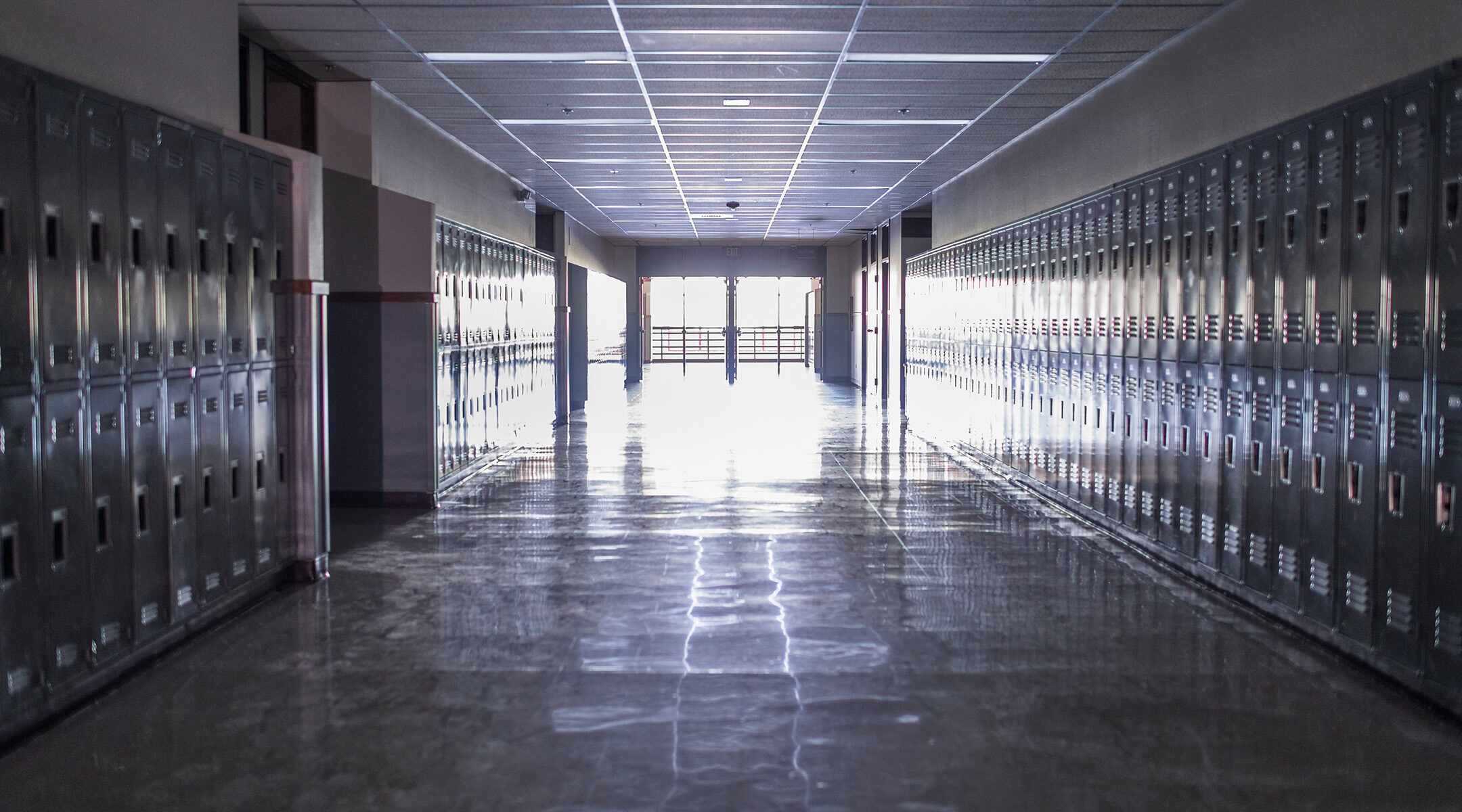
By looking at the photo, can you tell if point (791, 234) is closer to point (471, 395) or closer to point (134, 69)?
point (471, 395)

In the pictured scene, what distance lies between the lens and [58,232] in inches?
142

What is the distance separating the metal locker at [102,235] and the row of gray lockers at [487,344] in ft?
13.8

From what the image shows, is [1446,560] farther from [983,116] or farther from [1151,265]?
[983,116]

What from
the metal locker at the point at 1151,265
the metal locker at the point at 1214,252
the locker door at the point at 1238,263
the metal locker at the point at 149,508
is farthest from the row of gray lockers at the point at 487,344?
the locker door at the point at 1238,263

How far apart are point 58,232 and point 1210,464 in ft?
16.4

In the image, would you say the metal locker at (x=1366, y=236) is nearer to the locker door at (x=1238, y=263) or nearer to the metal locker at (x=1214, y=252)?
the locker door at (x=1238, y=263)

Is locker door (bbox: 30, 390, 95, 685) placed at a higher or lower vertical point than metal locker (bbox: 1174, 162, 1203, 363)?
lower

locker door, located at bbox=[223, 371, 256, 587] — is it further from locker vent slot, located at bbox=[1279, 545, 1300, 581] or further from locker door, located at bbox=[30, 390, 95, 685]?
locker vent slot, located at bbox=[1279, 545, 1300, 581]

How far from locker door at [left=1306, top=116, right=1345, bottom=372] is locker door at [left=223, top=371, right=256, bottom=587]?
4.58 metres

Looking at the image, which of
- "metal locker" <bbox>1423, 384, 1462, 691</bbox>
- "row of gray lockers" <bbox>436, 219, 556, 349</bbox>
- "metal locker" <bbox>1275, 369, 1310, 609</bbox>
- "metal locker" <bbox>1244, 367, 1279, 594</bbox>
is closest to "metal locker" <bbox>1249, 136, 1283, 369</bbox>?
"metal locker" <bbox>1244, 367, 1279, 594</bbox>

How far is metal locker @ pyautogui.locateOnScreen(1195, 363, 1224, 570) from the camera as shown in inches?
212

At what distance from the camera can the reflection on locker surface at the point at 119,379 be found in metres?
3.43

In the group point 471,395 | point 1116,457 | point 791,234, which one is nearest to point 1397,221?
point 1116,457

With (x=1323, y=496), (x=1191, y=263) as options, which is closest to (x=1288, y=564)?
(x=1323, y=496)
